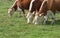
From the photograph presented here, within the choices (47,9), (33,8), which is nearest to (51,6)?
(47,9)

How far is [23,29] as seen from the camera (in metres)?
12.9

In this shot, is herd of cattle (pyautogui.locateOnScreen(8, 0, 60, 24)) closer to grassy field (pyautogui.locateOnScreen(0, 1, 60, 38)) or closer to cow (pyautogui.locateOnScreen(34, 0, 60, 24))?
cow (pyautogui.locateOnScreen(34, 0, 60, 24))

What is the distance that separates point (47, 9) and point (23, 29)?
186 centimetres

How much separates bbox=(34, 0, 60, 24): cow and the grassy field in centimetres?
41

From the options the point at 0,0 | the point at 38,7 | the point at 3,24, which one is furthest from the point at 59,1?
the point at 0,0

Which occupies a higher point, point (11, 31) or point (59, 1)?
point (59, 1)

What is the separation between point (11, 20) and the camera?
1497 cm

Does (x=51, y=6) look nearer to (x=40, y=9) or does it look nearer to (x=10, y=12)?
(x=40, y=9)

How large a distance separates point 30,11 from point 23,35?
9.30 ft

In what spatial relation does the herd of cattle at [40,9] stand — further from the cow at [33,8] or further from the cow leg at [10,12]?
the cow leg at [10,12]

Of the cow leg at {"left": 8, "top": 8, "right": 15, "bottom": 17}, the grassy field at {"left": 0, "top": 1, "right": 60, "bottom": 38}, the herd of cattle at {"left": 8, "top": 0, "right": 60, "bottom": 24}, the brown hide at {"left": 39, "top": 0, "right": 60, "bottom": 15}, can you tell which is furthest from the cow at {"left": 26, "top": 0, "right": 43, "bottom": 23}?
the cow leg at {"left": 8, "top": 8, "right": 15, "bottom": 17}

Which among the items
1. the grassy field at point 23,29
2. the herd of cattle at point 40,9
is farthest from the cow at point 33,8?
the grassy field at point 23,29

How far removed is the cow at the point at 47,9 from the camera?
45.4 ft

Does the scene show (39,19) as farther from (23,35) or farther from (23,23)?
(23,35)
